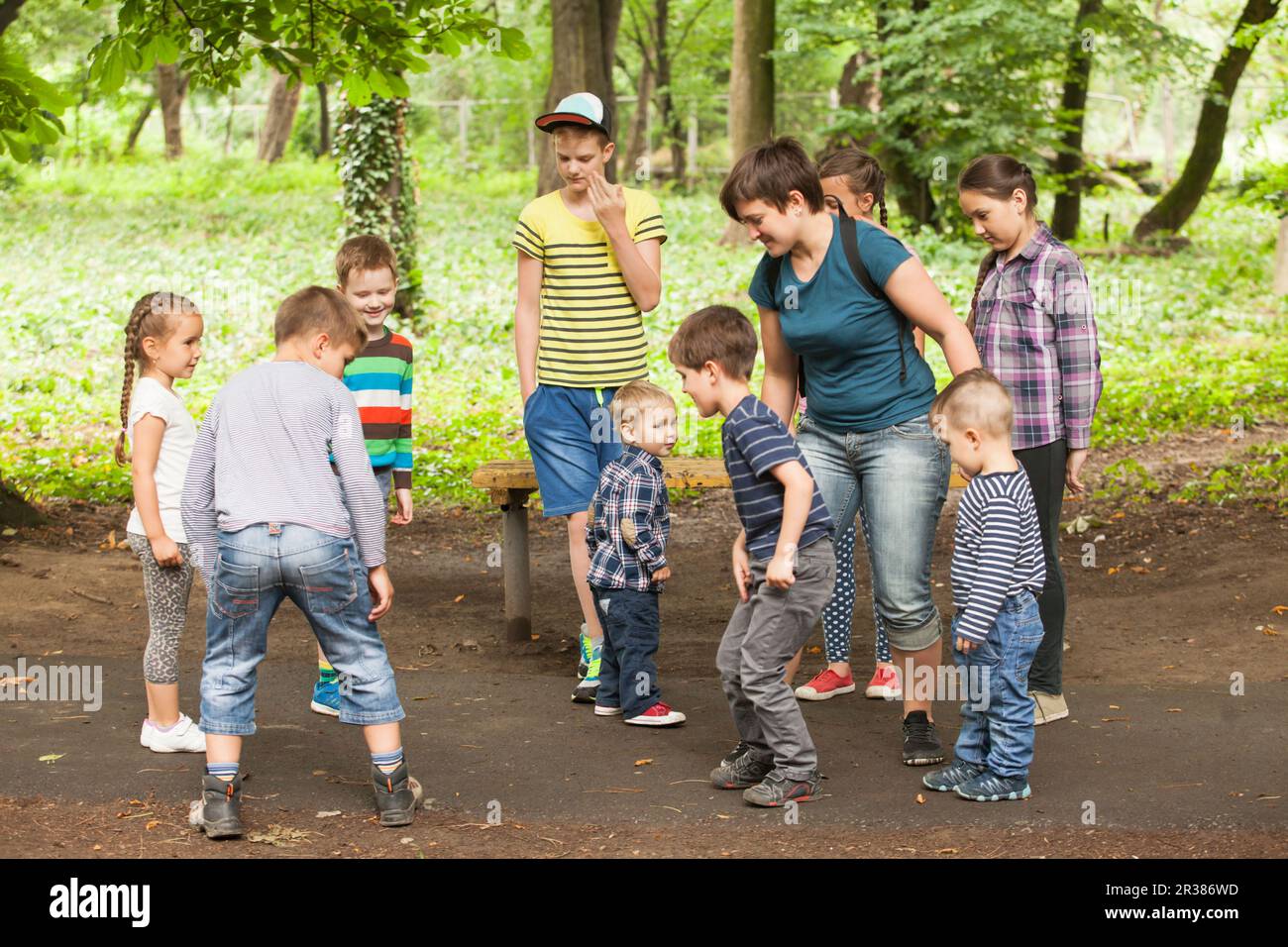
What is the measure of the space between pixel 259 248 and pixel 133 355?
50.1 feet

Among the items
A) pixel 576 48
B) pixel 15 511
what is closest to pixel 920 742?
pixel 15 511

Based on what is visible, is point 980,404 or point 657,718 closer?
point 980,404

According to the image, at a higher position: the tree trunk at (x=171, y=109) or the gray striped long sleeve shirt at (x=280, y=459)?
the tree trunk at (x=171, y=109)

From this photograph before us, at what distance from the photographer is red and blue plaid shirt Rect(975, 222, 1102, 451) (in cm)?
489

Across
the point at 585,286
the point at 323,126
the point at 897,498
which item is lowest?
the point at 897,498

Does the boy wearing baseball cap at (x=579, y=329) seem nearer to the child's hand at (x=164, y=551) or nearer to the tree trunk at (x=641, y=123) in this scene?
the child's hand at (x=164, y=551)

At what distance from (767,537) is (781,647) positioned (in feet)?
1.14

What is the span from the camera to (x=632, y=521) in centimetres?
509

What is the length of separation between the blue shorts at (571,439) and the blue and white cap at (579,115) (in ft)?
3.33

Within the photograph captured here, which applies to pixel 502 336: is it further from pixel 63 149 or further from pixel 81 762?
pixel 63 149

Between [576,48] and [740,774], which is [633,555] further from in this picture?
[576,48]

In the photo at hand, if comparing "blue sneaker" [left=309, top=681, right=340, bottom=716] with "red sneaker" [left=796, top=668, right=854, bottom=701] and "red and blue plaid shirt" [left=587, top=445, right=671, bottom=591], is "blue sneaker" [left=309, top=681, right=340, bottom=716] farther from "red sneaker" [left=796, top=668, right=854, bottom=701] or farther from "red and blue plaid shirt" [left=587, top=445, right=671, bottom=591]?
"red sneaker" [left=796, top=668, right=854, bottom=701]

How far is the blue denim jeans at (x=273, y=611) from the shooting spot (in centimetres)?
397

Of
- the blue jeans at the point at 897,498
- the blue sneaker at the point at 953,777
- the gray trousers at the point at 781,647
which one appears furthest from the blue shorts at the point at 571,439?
the blue sneaker at the point at 953,777
